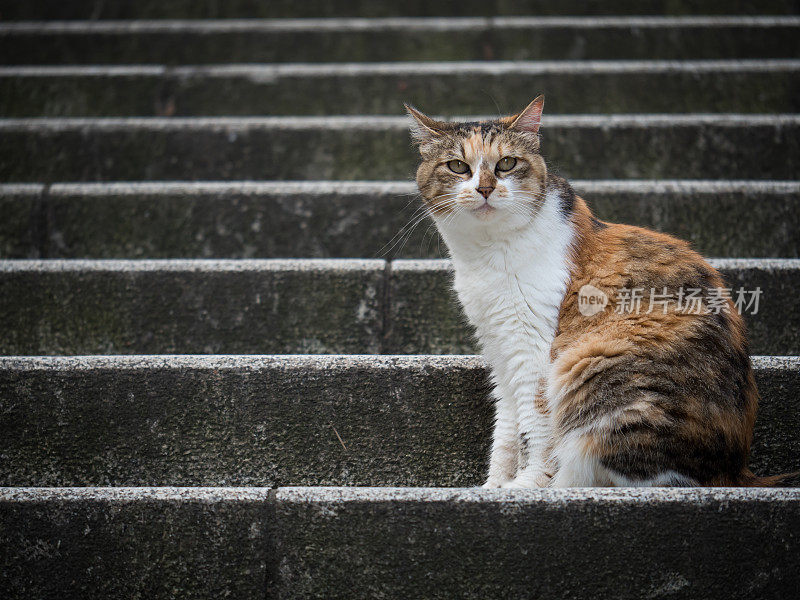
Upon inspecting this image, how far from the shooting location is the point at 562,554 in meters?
1.62

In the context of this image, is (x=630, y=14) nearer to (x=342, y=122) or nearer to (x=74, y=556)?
(x=342, y=122)

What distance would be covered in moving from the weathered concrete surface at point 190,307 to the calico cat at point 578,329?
473 millimetres

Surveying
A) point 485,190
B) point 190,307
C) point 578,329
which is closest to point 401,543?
point 578,329

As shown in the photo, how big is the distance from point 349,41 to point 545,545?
377cm

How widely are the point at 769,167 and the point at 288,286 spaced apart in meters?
2.29

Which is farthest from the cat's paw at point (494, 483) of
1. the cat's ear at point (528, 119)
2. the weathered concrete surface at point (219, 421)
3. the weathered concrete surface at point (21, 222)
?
the weathered concrete surface at point (21, 222)

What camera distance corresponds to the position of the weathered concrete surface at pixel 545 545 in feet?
5.31

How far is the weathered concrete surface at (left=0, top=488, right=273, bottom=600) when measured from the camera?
1.66 meters

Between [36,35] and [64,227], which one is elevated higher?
[36,35]

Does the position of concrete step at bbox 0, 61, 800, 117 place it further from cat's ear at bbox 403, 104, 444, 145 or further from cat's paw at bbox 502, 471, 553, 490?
cat's paw at bbox 502, 471, 553, 490

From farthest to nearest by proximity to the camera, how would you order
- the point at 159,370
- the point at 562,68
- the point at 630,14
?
1. the point at 630,14
2. the point at 562,68
3. the point at 159,370

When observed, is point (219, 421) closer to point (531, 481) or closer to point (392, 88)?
point (531, 481)

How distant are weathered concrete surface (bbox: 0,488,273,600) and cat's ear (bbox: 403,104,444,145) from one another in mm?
1333

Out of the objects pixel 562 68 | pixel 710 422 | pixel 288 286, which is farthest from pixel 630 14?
pixel 710 422
